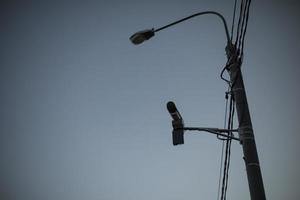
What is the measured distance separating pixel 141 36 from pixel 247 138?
278 centimetres

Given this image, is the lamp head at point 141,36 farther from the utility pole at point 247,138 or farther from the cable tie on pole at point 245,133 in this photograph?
the cable tie on pole at point 245,133

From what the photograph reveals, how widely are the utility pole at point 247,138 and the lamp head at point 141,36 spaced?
161cm

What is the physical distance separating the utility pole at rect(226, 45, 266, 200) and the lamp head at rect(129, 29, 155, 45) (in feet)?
5.30

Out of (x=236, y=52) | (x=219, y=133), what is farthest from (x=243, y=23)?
(x=219, y=133)

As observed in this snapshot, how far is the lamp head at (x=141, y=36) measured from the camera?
522 cm

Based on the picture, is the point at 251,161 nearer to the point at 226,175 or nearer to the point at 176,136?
the point at 176,136

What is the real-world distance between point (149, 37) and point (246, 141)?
9.09 ft

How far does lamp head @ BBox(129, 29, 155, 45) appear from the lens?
5.22 metres

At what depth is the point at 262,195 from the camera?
3258 millimetres

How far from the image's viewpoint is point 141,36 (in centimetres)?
526

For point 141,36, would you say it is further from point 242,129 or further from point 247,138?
point 247,138

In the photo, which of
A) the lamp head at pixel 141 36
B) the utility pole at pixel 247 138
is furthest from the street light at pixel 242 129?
the lamp head at pixel 141 36

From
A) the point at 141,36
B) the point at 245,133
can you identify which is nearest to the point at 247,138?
the point at 245,133

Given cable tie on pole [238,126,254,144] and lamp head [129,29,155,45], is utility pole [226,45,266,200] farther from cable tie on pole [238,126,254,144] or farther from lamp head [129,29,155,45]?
lamp head [129,29,155,45]
